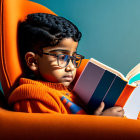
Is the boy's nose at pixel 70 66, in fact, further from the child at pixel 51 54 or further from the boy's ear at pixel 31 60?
the boy's ear at pixel 31 60

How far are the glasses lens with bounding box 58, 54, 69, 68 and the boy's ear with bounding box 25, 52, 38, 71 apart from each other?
11 cm

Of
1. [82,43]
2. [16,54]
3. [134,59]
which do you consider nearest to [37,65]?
[16,54]

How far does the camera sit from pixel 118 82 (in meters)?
0.70

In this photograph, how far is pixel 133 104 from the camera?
88 centimetres

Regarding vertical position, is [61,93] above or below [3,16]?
below

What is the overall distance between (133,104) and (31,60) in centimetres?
47

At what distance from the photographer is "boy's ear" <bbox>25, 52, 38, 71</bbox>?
85cm

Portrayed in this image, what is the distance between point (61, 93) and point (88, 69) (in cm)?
15

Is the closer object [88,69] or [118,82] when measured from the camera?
[118,82]

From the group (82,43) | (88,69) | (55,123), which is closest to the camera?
(55,123)

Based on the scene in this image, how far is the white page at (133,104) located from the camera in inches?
34.4

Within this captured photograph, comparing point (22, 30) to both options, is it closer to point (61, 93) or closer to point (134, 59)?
point (61, 93)

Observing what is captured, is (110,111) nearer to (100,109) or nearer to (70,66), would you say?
(100,109)

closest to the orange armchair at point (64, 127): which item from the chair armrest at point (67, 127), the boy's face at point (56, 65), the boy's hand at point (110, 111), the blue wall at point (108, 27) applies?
the chair armrest at point (67, 127)
